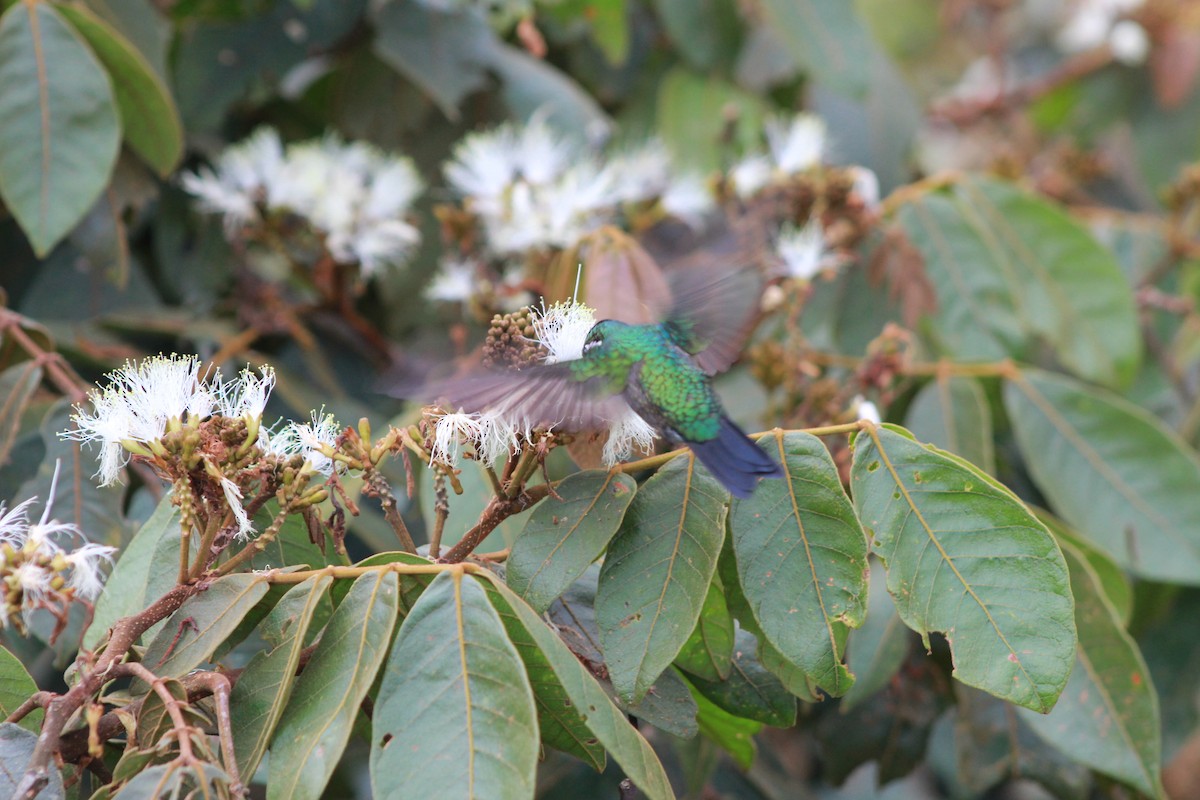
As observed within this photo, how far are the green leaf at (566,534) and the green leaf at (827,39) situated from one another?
5.26 feet

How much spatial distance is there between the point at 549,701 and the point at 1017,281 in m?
1.61

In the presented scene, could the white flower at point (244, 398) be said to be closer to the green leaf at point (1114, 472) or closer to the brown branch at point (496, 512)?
the brown branch at point (496, 512)

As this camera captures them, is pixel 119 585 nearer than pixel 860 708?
Yes

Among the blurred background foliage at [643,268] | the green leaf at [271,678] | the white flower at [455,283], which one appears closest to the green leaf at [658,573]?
the green leaf at [271,678]

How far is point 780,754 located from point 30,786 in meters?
1.76

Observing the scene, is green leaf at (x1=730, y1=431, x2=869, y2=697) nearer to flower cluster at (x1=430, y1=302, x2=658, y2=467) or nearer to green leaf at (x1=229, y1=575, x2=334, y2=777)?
flower cluster at (x1=430, y1=302, x2=658, y2=467)

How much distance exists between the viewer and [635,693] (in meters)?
1.06

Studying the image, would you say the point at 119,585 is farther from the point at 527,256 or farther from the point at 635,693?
the point at 527,256

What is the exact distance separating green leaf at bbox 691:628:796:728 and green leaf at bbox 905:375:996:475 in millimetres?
703

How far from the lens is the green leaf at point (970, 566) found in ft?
3.46

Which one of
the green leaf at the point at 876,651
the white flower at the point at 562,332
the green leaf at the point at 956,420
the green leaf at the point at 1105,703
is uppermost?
the white flower at the point at 562,332

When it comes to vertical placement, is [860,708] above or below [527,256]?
below

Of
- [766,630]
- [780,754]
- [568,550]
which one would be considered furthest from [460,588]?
[780,754]

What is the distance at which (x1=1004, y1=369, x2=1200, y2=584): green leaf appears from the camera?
78.2 inches
